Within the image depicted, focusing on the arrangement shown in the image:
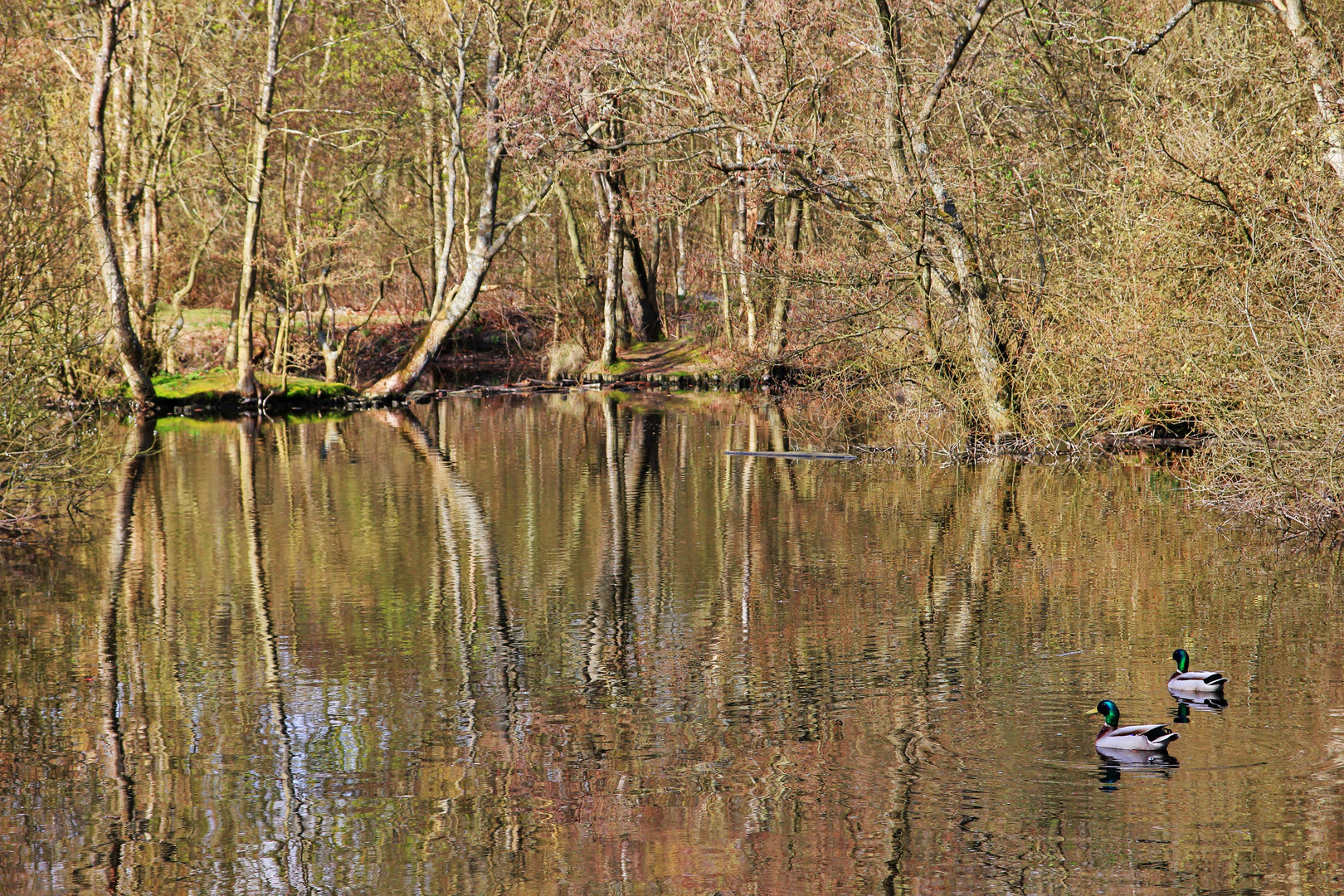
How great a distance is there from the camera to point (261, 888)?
5750 millimetres

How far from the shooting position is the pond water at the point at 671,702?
19.5 ft

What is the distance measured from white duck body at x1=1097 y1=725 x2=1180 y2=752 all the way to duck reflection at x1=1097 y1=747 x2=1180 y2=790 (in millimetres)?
20

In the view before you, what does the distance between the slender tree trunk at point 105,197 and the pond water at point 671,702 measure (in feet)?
39.4

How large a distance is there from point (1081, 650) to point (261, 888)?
5.42 meters

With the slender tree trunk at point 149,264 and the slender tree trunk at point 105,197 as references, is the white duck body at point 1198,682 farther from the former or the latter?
the slender tree trunk at point 149,264

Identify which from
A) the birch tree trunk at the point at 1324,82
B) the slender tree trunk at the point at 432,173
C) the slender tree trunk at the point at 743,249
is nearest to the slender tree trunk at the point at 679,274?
the slender tree trunk at the point at 743,249

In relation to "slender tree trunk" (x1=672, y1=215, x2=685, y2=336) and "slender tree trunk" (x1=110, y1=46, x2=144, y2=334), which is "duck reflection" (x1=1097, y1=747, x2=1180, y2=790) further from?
"slender tree trunk" (x1=672, y1=215, x2=685, y2=336)

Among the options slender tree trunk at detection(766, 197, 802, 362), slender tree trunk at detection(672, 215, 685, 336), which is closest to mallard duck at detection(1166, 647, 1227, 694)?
slender tree trunk at detection(766, 197, 802, 362)

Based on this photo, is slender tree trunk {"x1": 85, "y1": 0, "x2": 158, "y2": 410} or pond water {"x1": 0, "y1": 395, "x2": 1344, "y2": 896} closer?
pond water {"x1": 0, "y1": 395, "x2": 1344, "y2": 896}

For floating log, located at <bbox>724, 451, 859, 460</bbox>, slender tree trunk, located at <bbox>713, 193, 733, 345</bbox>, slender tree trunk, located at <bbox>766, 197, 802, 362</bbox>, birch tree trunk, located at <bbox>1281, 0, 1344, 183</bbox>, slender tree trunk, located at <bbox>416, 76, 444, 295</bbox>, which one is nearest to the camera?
birch tree trunk, located at <bbox>1281, 0, 1344, 183</bbox>

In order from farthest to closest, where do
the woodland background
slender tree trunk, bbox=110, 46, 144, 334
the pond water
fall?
1. slender tree trunk, bbox=110, 46, 144, 334
2. the woodland background
3. the pond water

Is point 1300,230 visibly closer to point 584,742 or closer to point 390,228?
point 584,742

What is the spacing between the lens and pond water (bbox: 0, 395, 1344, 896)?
19.5ft

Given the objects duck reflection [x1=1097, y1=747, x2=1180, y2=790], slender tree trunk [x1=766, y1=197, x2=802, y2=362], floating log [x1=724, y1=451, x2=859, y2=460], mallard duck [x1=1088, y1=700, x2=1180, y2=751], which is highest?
slender tree trunk [x1=766, y1=197, x2=802, y2=362]
